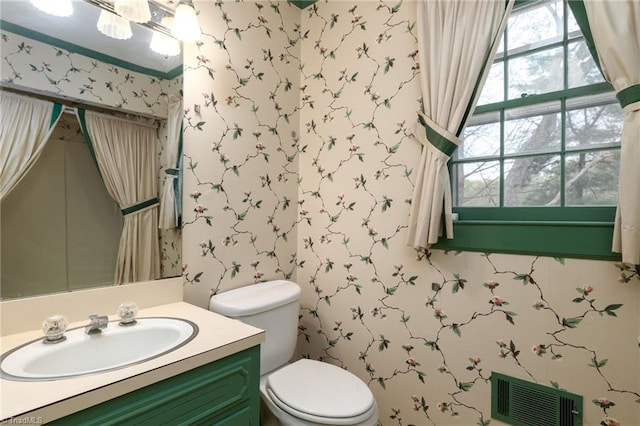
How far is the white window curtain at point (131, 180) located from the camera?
1126 millimetres

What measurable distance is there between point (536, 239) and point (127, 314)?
1.47m

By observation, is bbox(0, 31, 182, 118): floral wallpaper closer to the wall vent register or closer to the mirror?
the mirror

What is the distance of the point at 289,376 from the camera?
1341 mm

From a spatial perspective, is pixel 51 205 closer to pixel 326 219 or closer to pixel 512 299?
pixel 326 219

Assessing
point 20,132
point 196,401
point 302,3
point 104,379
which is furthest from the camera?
point 302,3

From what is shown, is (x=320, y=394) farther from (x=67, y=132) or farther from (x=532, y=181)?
(x=67, y=132)

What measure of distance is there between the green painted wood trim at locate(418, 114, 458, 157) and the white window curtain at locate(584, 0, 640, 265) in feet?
1.64

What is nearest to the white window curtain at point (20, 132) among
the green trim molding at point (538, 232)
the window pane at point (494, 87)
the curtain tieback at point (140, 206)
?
the curtain tieback at point (140, 206)

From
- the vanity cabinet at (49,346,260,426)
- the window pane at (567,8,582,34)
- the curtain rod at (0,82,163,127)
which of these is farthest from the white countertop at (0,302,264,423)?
the window pane at (567,8,582,34)

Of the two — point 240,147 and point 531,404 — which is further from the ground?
point 240,147

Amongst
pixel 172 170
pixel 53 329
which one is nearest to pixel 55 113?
pixel 172 170

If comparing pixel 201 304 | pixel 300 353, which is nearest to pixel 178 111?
pixel 201 304

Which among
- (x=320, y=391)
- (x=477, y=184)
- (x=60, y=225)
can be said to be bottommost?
(x=320, y=391)

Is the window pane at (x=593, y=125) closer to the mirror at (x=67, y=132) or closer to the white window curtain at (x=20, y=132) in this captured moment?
the mirror at (x=67, y=132)
